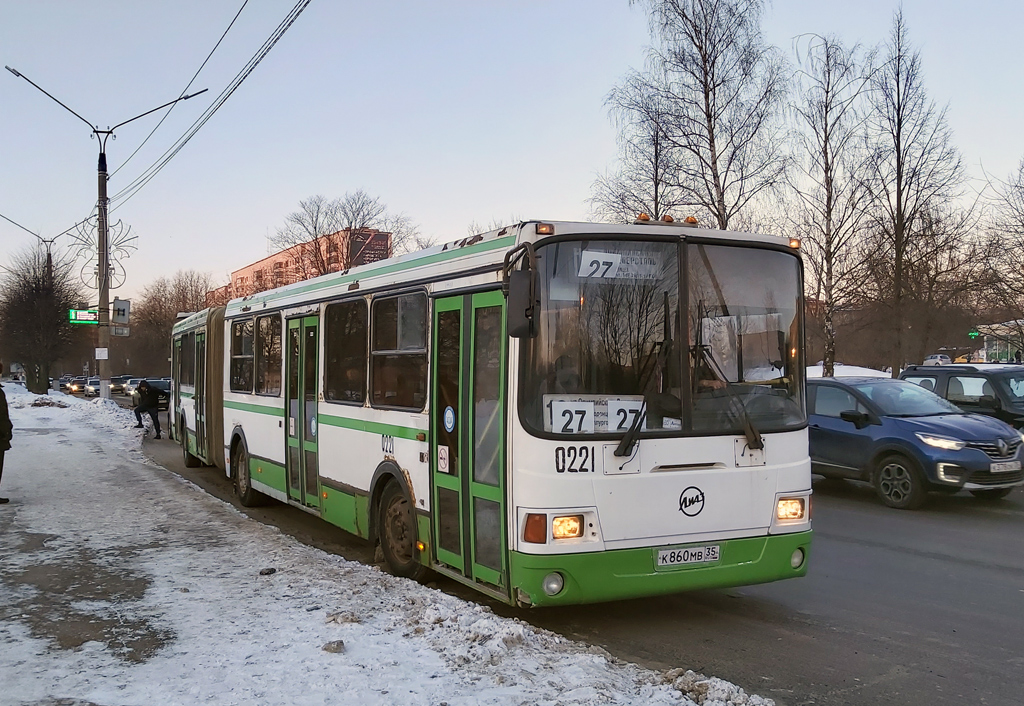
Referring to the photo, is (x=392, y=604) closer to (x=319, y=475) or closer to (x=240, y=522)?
(x=319, y=475)

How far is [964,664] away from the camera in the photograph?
5.29m

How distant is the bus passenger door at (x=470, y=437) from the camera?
5.75 m

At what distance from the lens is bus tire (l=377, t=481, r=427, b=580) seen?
6.93m

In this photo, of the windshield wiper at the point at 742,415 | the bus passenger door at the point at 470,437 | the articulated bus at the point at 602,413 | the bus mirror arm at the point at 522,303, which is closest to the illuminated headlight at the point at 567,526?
the articulated bus at the point at 602,413

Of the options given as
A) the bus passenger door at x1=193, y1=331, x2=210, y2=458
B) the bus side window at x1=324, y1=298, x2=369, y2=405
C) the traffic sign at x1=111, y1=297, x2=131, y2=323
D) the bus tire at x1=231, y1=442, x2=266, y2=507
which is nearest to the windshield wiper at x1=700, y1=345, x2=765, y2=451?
the bus side window at x1=324, y1=298, x2=369, y2=405

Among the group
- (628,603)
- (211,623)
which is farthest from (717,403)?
(211,623)

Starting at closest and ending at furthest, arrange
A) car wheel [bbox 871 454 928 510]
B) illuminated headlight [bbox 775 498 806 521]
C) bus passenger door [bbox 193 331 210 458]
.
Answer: illuminated headlight [bbox 775 498 806 521], car wheel [bbox 871 454 928 510], bus passenger door [bbox 193 331 210 458]

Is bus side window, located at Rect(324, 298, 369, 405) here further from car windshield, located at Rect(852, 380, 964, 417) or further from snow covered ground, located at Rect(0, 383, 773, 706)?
car windshield, located at Rect(852, 380, 964, 417)

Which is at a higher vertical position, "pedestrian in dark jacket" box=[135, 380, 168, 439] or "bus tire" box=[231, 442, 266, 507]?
"pedestrian in dark jacket" box=[135, 380, 168, 439]

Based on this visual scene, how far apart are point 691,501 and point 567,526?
85cm

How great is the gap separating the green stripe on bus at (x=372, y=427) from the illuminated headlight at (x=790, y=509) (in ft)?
8.52

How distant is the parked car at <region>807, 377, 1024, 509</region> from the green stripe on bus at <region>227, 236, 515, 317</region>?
584cm

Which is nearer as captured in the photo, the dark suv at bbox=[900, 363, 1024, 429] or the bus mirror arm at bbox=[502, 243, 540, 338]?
the bus mirror arm at bbox=[502, 243, 540, 338]

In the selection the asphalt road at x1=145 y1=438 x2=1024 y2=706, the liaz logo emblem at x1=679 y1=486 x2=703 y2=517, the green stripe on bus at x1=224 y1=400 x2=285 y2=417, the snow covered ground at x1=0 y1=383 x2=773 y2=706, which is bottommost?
the asphalt road at x1=145 y1=438 x2=1024 y2=706
